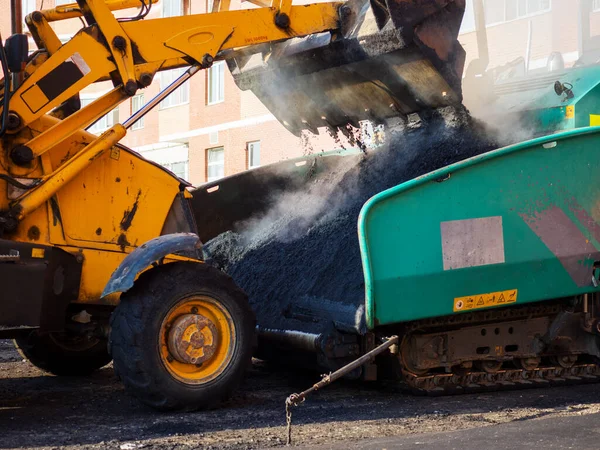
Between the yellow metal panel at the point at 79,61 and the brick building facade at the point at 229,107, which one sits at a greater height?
the brick building facade at the point at 229,107

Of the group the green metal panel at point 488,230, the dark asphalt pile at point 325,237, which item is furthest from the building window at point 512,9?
the green metal panel at point 488,230

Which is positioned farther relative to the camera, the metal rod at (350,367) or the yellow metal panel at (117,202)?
the yellow metal panel at (117,202)

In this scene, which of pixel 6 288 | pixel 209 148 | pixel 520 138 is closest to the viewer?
pixel 6 288

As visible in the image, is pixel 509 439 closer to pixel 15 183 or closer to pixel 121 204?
pixel 121 204

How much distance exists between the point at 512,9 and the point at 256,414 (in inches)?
567

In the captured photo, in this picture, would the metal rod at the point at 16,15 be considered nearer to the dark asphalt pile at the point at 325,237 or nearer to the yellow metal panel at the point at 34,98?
the yellow metal panel at the point at 34,98

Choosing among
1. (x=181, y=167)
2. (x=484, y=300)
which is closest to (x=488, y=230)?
(x=484, y=300)

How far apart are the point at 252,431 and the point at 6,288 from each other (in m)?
1.52

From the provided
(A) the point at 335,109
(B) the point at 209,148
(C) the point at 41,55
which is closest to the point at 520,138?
(A) the point at 335,109

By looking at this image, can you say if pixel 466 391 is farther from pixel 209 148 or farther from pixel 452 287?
pixel 209 148

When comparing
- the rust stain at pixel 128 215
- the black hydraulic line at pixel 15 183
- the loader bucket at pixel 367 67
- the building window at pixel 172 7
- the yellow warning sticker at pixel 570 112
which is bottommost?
the rust stain at pixel 128 215

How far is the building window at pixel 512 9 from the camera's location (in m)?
17.8

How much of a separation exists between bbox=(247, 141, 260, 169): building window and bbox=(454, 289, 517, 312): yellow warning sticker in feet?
62.4

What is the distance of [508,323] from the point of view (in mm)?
6199
